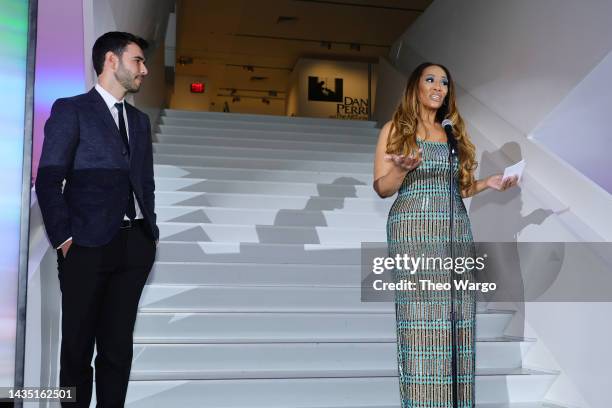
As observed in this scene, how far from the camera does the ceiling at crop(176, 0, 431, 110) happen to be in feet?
38.0

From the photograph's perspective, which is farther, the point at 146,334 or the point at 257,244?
the point at 257,244

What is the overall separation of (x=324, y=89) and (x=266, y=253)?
1084 cm

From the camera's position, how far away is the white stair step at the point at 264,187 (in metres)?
5.21

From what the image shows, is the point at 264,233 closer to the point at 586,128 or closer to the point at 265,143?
the point at 265,143

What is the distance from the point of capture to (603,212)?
131 inches

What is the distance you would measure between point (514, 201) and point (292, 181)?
2.06 meters

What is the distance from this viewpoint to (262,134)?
262 inches

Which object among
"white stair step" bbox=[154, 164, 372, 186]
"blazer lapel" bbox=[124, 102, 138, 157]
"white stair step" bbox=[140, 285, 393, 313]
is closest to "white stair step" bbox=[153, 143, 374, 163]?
"white stair step" bbox=[154, 164, 372, 186]

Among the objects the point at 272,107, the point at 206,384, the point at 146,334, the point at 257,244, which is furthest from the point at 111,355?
the point at 272,107

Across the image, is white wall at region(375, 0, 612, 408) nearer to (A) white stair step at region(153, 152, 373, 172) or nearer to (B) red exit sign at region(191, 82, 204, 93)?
(A) white stair step at region(153, 152, 373, 172)

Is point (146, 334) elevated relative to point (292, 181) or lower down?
lower down

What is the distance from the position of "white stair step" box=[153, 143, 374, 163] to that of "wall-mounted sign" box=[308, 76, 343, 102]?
A: 876 cm

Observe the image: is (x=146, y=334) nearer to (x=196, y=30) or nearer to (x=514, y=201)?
(x=514, y=201)

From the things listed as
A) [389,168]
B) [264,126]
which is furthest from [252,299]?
[264,126]
